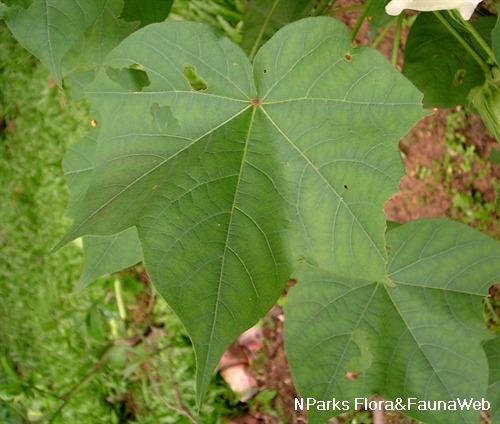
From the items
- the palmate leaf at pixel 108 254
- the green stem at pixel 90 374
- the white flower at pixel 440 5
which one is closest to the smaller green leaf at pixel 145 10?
the palmate leaf at pixel 108 254

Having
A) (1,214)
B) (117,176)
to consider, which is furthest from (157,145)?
(1,214)

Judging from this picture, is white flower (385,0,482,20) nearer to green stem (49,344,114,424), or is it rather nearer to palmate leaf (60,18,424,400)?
palmate leaf (60,18,424,400)

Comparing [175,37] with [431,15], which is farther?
[431,15]

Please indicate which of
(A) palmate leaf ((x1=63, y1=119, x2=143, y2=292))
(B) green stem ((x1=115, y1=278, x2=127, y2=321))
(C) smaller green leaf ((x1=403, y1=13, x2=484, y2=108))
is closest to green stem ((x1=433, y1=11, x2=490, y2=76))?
(C) smaller green leaf ((x1=403, y1=13, x2=484, y2=108))

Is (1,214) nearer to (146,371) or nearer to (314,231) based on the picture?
(146,371)

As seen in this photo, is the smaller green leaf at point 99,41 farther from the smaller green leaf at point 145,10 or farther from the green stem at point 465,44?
the green stem at point 465,44

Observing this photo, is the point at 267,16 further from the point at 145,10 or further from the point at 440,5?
the point at 440,5
